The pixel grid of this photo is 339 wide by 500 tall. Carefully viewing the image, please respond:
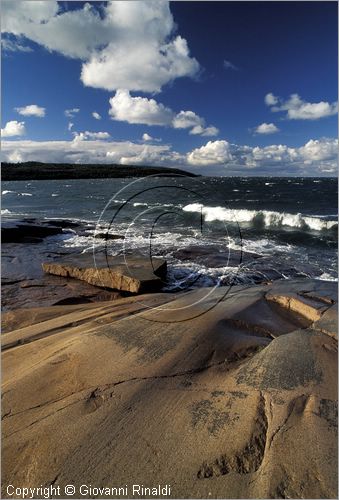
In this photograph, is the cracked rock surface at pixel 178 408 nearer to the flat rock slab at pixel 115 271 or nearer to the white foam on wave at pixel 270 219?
the flat rock slab at pixel 115 271

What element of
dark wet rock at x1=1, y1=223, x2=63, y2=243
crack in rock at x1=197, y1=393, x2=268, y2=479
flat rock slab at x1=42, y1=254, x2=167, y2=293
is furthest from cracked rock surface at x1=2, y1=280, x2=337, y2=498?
dark wet rock at x1=1, y1=223, x2=63, y2=243

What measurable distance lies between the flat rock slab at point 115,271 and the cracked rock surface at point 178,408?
4.22 m

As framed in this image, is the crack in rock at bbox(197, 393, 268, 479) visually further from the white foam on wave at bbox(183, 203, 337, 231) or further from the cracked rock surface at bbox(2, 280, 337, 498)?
the white foam on wave at bbox(183, 203, 337, 231)

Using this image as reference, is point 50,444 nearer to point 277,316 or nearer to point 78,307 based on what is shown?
point 277,316

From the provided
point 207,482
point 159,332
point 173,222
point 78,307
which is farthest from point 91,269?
point 173,222

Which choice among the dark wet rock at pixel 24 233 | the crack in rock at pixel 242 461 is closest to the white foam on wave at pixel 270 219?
the dark wet rock at pixel 24 233

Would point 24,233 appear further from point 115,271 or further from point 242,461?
point 242,461

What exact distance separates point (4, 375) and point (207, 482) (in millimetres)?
2754

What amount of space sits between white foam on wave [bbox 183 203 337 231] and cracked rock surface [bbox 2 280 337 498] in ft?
64.5

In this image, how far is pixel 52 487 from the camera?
93.4 inches

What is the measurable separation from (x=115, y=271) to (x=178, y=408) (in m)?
6.86

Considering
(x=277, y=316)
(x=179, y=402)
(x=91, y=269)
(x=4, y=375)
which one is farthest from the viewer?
(x=91, y=269)

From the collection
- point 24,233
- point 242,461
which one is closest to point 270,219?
point 24,233

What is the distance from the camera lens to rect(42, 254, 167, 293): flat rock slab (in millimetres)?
9195
